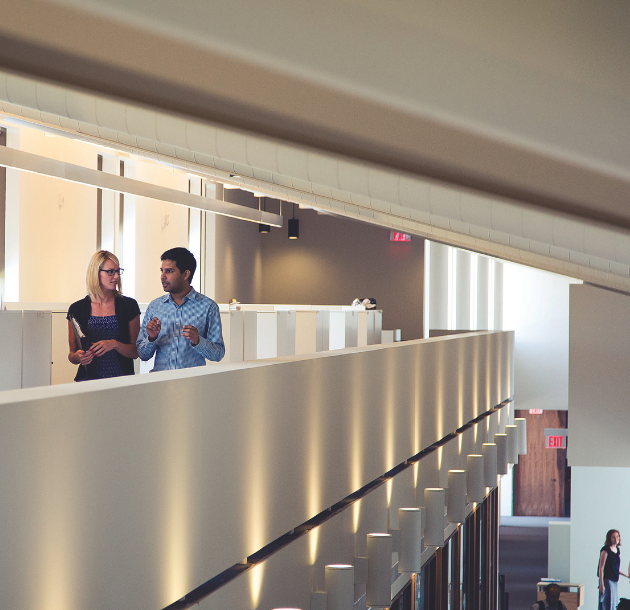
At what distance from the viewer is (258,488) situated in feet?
10.9

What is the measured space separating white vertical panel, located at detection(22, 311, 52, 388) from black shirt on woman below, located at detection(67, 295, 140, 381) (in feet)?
4.09

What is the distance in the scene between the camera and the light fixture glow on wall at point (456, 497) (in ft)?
21.8

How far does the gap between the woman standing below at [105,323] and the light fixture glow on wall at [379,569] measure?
6.10 ft

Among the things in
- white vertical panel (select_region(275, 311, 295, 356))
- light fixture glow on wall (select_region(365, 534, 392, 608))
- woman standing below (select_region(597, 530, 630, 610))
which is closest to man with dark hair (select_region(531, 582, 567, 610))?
woman standing below (select_region(597, 530, 630, 610))

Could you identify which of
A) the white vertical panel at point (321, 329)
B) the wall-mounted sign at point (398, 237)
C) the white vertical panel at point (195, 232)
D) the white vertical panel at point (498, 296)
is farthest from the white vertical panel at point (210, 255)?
the white vertical panel at point (321, 329)

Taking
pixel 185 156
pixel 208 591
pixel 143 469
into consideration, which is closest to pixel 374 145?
pixel 143 469

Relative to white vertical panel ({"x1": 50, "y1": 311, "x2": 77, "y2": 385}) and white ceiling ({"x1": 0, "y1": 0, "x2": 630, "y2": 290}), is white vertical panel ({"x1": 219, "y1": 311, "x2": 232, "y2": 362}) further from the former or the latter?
white ceiling ({"x1": 0, "y1": 0, "x2": 630, "y2": 290})

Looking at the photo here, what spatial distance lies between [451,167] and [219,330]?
8.03 ft

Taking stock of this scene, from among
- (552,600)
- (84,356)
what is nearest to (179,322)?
(84,356)

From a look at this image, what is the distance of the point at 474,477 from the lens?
763 cm

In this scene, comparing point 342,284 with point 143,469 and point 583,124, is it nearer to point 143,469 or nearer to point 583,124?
point 143,469

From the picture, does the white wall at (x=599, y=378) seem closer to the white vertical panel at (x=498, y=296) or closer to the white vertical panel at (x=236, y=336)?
the white vertical panel at (x=498, y=296)

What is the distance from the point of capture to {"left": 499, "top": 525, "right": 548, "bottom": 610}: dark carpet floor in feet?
45.7

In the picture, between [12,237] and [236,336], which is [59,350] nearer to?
[236,336]
